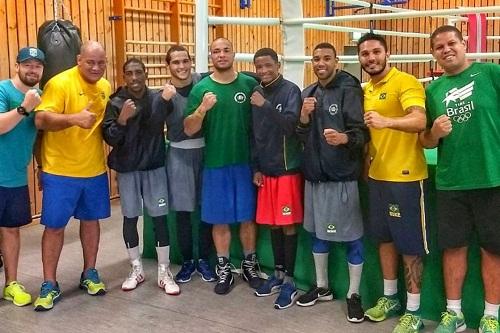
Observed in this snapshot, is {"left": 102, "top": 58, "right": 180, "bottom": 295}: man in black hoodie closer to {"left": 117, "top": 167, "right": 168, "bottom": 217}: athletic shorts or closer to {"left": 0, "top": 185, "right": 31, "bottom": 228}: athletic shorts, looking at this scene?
{"left": 117, "top": 167, "right": 168, "bottom": 217}: athletic shorts

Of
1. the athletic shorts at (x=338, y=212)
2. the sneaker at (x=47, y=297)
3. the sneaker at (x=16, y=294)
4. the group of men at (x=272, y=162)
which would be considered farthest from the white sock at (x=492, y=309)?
the sneaker at (x=16, y=294)

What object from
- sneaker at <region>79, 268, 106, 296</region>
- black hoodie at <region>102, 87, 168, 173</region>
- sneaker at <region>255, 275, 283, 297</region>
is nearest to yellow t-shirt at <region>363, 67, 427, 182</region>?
sneaker at <region>255, 275, 283, 297</region>

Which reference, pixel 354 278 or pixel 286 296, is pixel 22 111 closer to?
pixel 286 296

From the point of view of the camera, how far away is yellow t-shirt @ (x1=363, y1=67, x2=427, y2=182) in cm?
272

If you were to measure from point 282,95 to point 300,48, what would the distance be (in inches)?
31.3

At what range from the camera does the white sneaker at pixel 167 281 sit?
3401mm

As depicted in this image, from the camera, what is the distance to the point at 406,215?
108 inches

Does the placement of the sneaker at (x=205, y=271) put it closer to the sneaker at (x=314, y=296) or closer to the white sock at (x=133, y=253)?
the white sock at (x=133, y=253)

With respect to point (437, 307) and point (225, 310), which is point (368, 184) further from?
point (225, 310)

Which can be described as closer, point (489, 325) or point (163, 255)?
point (489, 325)

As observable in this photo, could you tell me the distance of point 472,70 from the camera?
2.60 m

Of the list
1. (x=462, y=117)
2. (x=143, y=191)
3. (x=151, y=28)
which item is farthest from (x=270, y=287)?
(x=151, y=28)

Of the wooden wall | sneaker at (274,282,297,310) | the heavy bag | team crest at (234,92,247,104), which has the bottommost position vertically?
sneaker at (274,282,297,310)

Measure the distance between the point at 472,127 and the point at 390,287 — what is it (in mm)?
904
